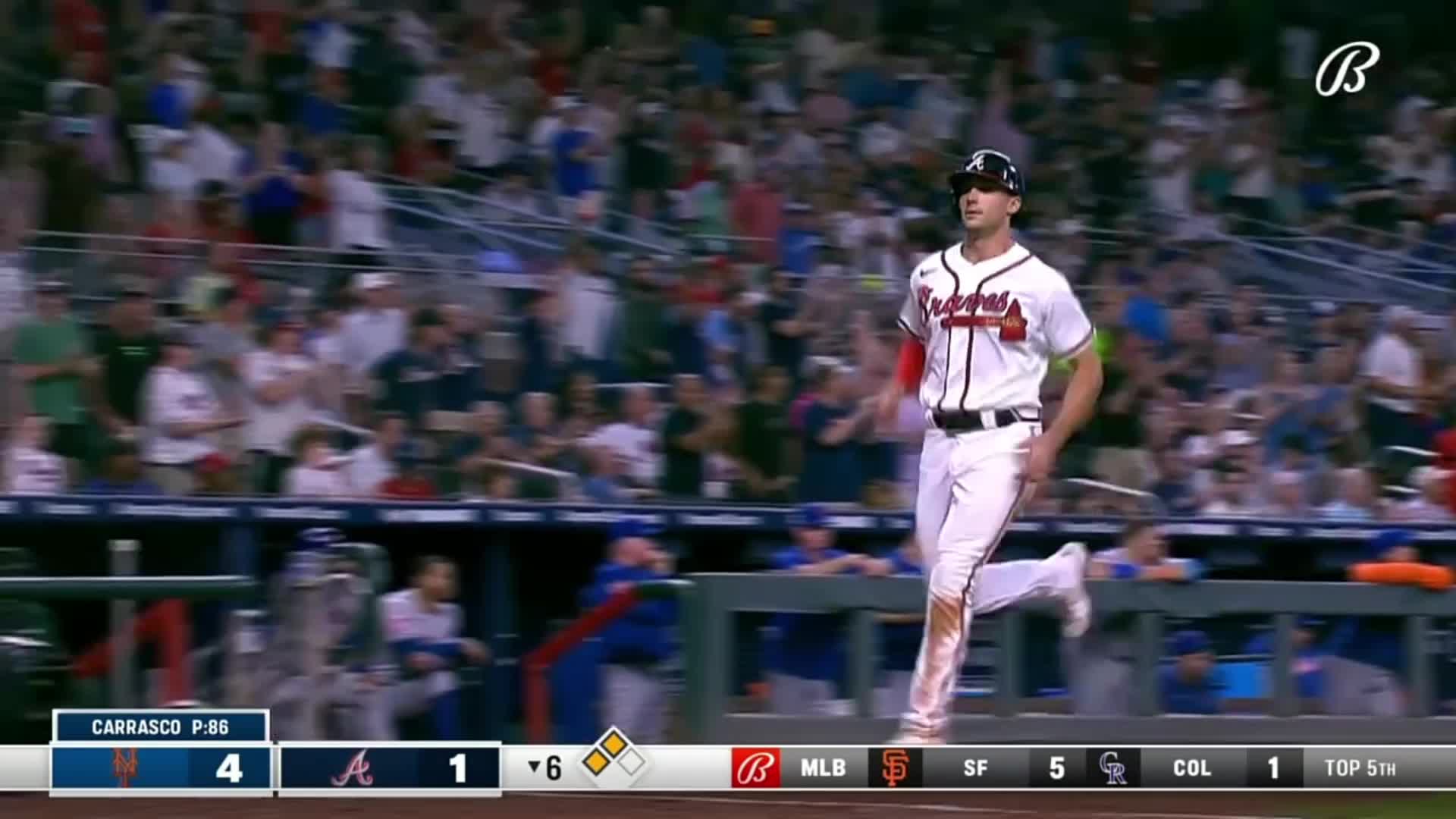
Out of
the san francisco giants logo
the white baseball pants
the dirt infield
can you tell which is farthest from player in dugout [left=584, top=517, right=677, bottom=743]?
the san francisco giants logo

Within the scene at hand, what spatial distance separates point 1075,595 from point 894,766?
1165 millimetres

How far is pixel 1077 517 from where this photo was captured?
1148cm

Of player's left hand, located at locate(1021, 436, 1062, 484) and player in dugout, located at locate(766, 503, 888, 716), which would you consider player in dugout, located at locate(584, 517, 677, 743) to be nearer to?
player in dugout, located at locate(766, 503, 888, 716)

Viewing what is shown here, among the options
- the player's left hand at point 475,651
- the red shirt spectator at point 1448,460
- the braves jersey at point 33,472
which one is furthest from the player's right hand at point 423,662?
the red shirt spectator at point 1448,460

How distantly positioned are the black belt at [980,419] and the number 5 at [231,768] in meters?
2.32

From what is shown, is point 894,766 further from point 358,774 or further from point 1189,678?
point 1189,678

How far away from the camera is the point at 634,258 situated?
478 inches

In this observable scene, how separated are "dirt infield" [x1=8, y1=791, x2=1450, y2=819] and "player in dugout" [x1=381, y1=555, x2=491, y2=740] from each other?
1.96m

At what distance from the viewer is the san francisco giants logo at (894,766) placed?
22.6ft

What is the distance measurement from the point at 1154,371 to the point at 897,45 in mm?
3561

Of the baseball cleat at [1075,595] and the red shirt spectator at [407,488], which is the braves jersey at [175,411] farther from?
the baseball cleat at [1075,595]

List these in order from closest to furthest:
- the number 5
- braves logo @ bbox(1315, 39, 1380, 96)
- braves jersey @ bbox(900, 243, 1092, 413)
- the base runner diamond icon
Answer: the number 5, the base runner diamond icon, braves jersey @ bbox(900, 243, 1092, 413), braves logo @ bbox(1315, 39, 1380, 96)

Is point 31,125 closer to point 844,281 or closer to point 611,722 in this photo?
point 844,281

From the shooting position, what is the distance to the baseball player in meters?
7.32
